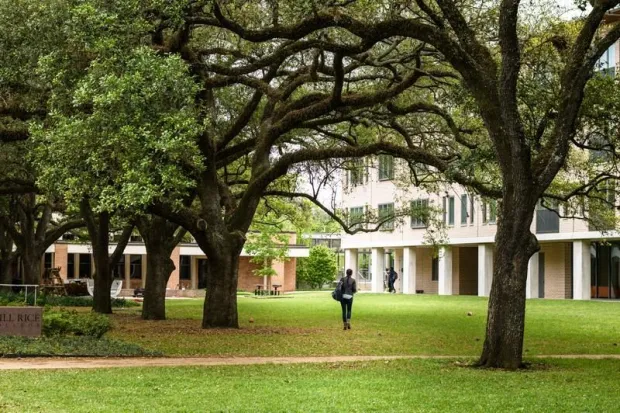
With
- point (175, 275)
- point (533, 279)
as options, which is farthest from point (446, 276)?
point (175, 275)

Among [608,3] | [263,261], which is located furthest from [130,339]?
[263,261]

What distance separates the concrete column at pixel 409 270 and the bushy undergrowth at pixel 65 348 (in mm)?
51634

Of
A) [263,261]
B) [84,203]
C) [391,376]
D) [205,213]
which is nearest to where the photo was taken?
[391,376]

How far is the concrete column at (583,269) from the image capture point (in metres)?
49.4

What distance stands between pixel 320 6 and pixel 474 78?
10.2 feet

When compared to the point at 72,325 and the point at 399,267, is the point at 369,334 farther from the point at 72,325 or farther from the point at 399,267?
the point at 399,267

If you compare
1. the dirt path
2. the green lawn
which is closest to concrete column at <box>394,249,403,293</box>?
the green lawn

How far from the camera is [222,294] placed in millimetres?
25516

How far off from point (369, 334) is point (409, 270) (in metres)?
45.5

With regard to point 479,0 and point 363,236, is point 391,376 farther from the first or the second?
point 363,236

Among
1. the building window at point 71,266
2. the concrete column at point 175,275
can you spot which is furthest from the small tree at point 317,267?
the building window at point 71,266

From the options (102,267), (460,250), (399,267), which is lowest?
(102,267)

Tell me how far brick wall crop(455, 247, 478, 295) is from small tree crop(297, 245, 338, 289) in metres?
27.6

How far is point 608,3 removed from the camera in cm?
1547
